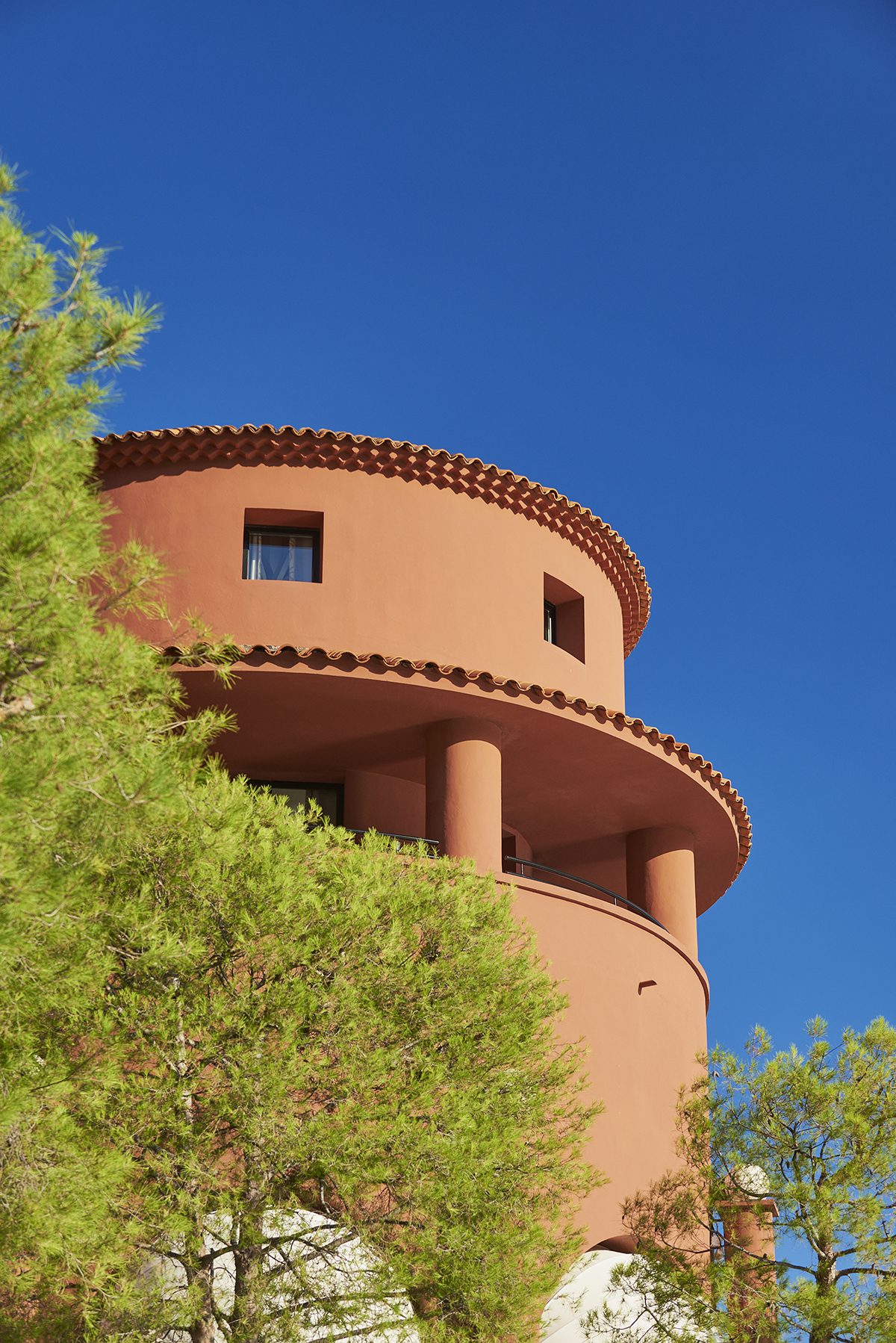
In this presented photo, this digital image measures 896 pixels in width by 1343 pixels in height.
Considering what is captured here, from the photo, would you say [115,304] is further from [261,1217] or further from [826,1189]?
[826,1189]

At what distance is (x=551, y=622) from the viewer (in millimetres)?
21875

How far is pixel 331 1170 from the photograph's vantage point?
495 inches

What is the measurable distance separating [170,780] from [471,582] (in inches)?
411

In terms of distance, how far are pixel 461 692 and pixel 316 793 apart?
330 centimetres

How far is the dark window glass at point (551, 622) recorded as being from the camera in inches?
859

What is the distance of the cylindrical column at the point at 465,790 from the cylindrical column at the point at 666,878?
136 inches

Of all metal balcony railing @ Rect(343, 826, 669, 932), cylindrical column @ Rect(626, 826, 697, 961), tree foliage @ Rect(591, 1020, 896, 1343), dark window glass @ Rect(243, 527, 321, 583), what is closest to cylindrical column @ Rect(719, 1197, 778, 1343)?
tree foliage @ Rect(591, 1020, 896, 1343)

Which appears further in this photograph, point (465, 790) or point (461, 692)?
point (465, 790)

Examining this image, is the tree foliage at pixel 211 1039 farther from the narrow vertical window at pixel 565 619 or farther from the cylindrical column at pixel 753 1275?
the narrow vertical window at pixel 565 619

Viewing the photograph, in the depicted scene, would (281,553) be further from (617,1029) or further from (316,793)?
(617,1029)

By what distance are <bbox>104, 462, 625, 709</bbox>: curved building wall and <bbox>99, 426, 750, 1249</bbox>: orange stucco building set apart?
0.03 metres

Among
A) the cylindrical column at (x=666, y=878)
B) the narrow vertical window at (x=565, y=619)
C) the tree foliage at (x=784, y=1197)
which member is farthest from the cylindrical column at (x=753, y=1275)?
the narrow vertical window at (x=565, y=619)

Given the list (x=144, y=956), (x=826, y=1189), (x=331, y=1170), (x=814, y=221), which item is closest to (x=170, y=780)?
(x=144, y=956)

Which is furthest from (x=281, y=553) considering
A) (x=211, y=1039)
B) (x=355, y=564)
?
(x=211, y=1039)
